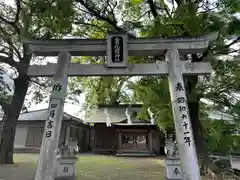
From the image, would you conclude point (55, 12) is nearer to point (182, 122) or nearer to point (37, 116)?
point (182, 122)

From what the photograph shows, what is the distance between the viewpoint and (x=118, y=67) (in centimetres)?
573

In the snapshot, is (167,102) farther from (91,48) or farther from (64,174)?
(64,174)

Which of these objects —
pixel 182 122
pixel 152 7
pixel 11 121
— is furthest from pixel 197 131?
pixel 11 121

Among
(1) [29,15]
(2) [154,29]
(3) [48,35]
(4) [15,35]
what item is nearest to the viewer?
(2) [154,29]

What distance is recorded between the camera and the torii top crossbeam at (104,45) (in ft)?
19.4

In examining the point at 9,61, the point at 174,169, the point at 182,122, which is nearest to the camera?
the point at 182,122

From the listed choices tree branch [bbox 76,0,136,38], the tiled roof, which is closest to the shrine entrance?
the tiled roof

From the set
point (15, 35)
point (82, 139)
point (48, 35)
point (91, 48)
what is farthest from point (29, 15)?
point (82, 139)

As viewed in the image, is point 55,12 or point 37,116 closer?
point 55,12

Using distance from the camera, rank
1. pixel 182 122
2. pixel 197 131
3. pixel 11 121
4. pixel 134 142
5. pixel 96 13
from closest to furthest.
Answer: pixel 182 122 < pixel 197 131 < pixel 96 13 < pixel 11 121 < pixel 134 142

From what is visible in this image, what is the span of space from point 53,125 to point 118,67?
2.29 meters

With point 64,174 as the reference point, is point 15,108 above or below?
above

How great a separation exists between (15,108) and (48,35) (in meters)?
5.04

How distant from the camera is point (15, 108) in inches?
481
